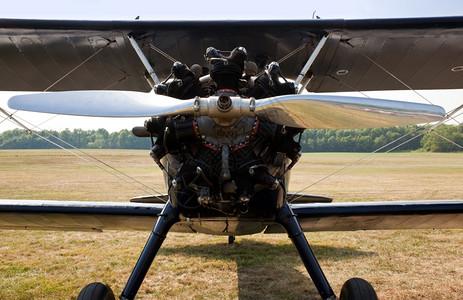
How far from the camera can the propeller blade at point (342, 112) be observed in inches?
95.5

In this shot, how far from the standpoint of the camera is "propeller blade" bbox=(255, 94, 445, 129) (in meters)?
2.43

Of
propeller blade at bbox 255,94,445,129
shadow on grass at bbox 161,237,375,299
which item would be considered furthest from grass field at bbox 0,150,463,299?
propeller blade at bbox 255,94,445,129

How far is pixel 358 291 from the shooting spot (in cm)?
312

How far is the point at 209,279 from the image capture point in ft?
15.6

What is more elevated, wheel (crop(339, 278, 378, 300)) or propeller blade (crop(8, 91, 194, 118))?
propeller blade (crop(8, 91, 194, 118))

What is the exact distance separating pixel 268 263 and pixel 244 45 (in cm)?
325

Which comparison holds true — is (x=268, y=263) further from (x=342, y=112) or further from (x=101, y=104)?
(x=101, y=104)

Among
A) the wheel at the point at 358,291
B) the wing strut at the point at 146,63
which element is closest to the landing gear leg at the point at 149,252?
the wing strut at the point at 146,63

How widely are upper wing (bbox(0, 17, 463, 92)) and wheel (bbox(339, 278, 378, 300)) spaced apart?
2335 millimetres

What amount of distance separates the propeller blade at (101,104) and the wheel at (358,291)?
2109mm

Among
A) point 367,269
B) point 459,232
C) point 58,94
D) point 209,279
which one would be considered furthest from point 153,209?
point 459,232

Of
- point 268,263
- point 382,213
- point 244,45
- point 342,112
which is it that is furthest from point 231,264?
point 342,112

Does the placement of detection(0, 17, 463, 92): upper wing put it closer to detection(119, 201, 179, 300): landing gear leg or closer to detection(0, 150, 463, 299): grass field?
detection(0, 150, 463, 299): grass field

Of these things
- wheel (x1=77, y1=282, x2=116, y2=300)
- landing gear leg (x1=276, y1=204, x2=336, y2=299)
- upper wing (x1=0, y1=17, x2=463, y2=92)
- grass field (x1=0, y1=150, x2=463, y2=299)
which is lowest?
grass field (x1=0, y1=150, x2=463, y2=299)
